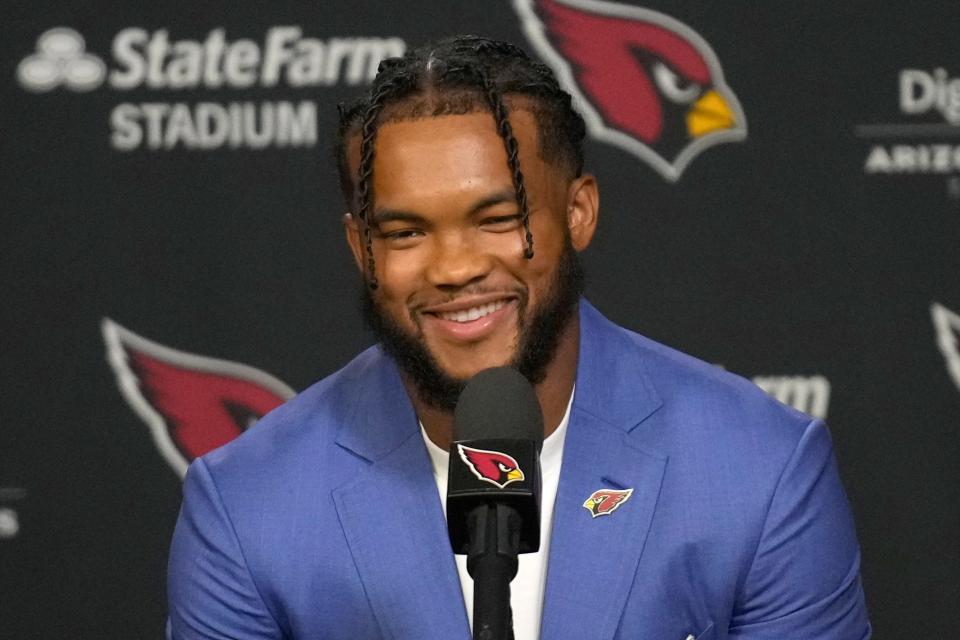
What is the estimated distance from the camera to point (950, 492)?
10.1 feet

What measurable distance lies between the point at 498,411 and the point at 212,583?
821 millimetres

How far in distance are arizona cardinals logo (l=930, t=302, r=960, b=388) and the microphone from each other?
5.75 feet

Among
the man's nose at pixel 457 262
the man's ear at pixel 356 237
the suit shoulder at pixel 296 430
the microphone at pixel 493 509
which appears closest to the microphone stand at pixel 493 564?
the microphone at pixel 493 509

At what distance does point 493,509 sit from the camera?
1.38 metres

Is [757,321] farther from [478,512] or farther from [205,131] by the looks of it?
[478,512]

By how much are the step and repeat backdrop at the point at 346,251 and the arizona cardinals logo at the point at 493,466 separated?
5.58 ft

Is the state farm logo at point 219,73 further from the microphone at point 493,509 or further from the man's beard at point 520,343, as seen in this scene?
the microphone at point 493,509

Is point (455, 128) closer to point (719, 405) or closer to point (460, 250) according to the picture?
point (460, 250)

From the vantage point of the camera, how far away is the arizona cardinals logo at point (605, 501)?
213 centimetres

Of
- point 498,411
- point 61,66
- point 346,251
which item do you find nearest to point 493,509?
point 498,411

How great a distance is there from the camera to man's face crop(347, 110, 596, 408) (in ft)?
6.60

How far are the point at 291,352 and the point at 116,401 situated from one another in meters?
0.35

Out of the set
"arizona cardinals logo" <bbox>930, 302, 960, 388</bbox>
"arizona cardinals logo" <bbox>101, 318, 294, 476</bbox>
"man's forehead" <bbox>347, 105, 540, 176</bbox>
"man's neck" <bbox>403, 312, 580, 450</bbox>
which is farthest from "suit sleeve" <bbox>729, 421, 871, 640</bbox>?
"arizona cardinals logo" <bbox>101, 318, 294, 476</bbox>

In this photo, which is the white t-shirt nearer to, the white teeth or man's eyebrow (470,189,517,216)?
the white teeth
